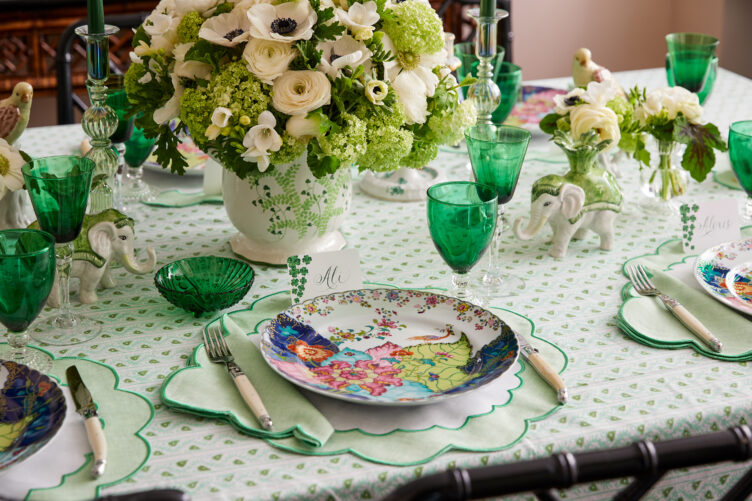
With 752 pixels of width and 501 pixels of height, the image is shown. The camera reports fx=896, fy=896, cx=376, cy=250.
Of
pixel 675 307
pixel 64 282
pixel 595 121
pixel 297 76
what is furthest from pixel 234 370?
pixel 595 121

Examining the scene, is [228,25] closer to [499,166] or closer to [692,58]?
[499,166]

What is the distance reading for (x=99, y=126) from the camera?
1421mm

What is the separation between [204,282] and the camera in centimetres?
128

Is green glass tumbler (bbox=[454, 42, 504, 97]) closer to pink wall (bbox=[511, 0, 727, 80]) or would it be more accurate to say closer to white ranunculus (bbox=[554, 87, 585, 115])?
white ranunculus (bbox=[554, 87, 585, 115])

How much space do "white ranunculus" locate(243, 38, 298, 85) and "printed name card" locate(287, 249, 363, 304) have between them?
25 centimetres

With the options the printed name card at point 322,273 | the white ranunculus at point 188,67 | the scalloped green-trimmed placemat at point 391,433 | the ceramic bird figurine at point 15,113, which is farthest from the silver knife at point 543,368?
the ceramic bird figurine at point 15,113

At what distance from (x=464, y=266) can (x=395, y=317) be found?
0.11m

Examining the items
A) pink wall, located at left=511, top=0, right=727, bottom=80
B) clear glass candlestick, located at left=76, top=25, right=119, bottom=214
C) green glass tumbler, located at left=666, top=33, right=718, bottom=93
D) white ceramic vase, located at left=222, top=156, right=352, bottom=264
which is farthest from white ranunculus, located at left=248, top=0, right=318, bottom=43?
pink wall, located at left=511, top=0, right=727, bottom=80

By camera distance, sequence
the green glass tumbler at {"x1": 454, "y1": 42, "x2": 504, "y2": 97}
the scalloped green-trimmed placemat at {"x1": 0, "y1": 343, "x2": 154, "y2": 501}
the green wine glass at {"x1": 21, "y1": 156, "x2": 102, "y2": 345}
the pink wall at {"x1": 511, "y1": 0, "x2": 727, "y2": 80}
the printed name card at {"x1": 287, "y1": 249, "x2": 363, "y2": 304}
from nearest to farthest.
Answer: the scalloped green-trimmed placemat at {"x1": 0, "y1": 343, "x2": 154, "y2": 501}
the green wine glass at {"x1": 21, "y1": 156, "x2": 102, "y2": 345}
the printed name card at {"x1": 287, "y1": 249, "x2": 363, "y2": 304}
the green glass tumbler at {"x1": 454, "y1": 42, "x2": 504, "y2": 97}
the pink wall at {"x1": 511, "y1": 0, "x2": 727, "y2": 80}

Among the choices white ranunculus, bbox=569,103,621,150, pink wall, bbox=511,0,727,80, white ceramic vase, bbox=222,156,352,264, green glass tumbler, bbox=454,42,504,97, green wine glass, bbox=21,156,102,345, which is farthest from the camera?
pink wall, bbox=511,0,727,80

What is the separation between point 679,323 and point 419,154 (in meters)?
0.45

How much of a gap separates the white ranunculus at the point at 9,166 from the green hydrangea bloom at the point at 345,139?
44 centimetres

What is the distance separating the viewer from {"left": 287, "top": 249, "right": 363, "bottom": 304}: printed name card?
123 cm

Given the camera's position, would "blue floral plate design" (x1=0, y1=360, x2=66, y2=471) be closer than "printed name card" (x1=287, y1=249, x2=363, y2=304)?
Yes
